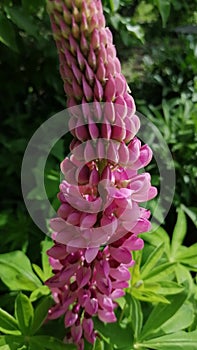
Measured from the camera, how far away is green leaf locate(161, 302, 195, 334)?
173 cm

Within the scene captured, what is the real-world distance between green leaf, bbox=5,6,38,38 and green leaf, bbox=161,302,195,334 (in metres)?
1.21

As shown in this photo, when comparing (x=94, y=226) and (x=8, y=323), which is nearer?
(x=94, y=226)

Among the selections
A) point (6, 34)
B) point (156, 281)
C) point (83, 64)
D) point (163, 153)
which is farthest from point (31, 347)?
point (163, 153)

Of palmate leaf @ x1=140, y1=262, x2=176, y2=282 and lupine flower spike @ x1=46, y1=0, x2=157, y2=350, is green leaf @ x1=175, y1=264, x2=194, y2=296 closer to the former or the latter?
palmate leaf @ x1=140, y1=262, x2=176, y2=282

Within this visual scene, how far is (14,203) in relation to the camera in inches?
122

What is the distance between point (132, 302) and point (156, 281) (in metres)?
0.15

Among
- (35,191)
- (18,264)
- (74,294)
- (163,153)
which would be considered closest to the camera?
(74,294)

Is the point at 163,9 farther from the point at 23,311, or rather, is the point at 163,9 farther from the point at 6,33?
the point at 23,311

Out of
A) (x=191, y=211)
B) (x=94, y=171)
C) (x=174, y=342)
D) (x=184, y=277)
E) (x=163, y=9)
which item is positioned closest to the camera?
(x=94, y=171)

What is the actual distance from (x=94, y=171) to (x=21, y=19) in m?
1.07

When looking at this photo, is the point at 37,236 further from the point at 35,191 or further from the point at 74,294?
the point at 74,294

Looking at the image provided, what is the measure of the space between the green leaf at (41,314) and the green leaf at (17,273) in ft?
0.62

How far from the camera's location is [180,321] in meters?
1.74

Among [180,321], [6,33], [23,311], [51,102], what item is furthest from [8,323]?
[51,102]
